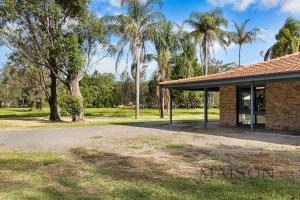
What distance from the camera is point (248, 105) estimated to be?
709 inches

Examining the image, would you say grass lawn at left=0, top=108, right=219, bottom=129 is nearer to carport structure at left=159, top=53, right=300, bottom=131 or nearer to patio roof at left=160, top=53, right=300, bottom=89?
carport structure at left=159, top=53, right=300, bottom=131

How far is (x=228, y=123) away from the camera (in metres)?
18.7

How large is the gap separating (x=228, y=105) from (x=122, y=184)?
13.5 m

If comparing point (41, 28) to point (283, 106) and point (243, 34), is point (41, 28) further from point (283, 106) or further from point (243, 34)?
point (243, 34)

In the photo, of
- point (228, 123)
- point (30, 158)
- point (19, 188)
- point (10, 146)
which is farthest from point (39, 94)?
point (19, 188)

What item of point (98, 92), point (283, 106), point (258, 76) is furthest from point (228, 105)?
point (98, 92)

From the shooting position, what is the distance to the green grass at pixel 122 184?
5.26m

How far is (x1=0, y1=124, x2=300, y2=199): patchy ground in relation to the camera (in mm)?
5414

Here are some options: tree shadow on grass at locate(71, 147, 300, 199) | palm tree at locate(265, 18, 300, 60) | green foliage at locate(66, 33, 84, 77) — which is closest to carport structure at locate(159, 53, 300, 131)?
green foliage at locate(66, 33, 84, 77)

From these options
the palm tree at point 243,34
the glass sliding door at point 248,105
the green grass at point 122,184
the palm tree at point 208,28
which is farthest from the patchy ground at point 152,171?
the palm tree at point 243,34

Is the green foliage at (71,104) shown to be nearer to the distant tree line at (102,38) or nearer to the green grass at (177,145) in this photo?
the distant tree line at (102,38)

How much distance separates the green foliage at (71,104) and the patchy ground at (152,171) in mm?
12068

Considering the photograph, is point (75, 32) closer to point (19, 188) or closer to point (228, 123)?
point (228, 123)

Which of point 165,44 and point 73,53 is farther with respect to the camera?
point 165,44
